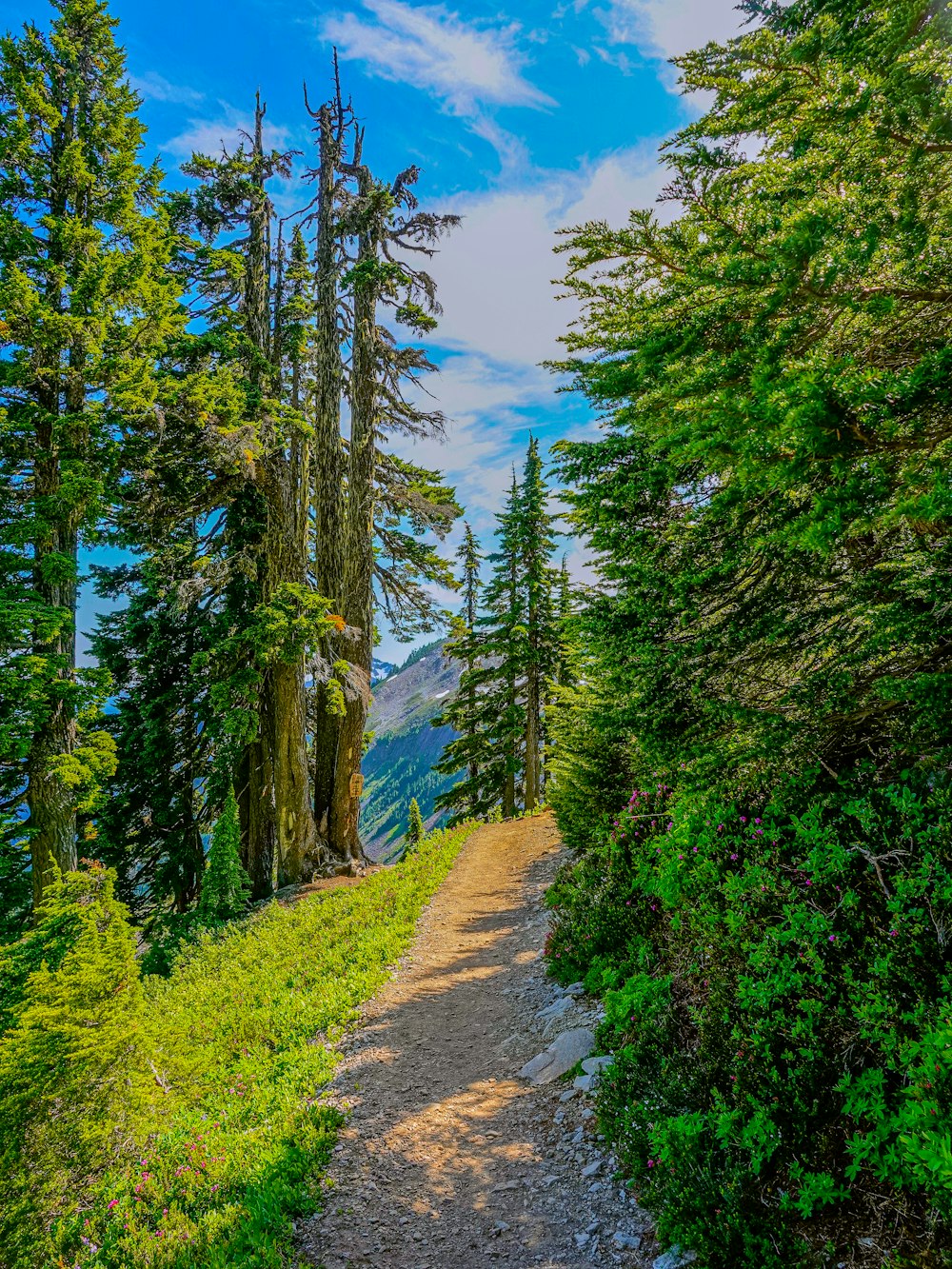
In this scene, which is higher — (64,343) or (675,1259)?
(64,343)

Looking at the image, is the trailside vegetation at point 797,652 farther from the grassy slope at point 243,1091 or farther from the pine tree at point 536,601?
the pine tree at point 536,601

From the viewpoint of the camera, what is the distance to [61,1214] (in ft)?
15.3

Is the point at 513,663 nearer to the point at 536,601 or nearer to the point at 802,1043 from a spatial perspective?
the point at 536,601

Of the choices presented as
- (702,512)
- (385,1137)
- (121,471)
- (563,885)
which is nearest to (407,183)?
(121,471)

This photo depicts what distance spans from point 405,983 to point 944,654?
7634 millimetres

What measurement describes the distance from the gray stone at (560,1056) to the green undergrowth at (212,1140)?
6.22ft

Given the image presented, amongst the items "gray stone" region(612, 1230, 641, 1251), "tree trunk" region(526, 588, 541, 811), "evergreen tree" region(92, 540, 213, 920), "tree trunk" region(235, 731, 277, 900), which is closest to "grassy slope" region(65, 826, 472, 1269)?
"gray stone" region(612, 1230, 641, 1251)

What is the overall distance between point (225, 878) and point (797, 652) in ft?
42.9

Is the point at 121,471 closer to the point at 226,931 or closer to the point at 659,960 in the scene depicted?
the point at 226,931

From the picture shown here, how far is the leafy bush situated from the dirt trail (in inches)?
20.0

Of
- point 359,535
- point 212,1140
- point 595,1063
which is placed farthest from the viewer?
point 359,535

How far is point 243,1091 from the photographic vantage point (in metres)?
6.07

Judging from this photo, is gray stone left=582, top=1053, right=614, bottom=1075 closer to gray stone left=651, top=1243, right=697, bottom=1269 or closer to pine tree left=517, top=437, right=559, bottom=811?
gray stone left=651, top=1243, right=697, bottom=1269

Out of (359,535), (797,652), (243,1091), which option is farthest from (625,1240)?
(359,535)
